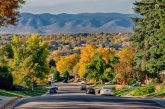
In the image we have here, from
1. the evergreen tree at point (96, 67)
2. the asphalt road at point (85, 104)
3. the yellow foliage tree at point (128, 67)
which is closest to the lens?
the asphalt road at point (85, 104)

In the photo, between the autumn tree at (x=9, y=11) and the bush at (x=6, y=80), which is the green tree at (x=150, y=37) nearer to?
the bush at (x=6, y=80)

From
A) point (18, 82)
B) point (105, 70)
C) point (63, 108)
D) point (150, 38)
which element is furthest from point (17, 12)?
point (105, 70)

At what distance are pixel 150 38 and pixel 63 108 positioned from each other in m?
30.1

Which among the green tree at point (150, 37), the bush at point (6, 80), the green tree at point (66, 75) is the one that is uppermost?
the green tree at point (150, 37)

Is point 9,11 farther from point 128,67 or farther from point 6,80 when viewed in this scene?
point 128,67

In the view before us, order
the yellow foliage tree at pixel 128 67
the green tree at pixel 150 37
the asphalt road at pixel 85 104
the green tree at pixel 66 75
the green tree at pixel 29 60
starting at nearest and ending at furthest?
the asphalt road at pixel 85 104, the green tree at pixel 150 37, the green tree at pixel 29 60, the yellow foliage tree at pixel 128 67, the green tree at pixel 66 75

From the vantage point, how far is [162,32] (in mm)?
57969

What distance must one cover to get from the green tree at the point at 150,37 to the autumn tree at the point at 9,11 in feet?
92.5

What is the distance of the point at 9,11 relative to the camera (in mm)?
31922

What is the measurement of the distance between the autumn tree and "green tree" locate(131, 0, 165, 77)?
92.5 feet

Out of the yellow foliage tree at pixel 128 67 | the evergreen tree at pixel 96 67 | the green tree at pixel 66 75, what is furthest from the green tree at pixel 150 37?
the green tree at pixel 66 75

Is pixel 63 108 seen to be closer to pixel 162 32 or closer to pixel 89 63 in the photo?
pixel 162 32

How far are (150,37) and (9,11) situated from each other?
36910 mm

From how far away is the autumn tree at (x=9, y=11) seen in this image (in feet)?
103
